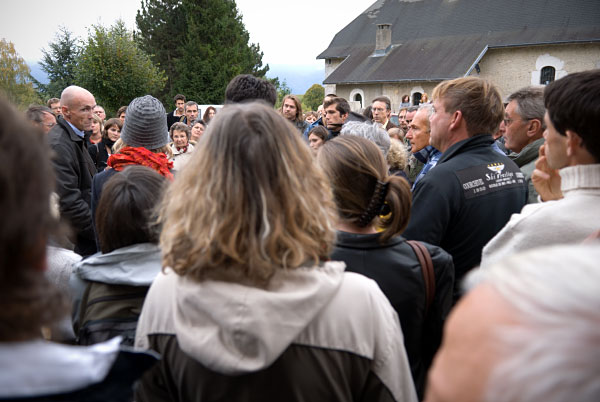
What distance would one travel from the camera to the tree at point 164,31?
130 ft

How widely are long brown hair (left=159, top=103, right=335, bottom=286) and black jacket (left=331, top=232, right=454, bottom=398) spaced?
19.5 inches

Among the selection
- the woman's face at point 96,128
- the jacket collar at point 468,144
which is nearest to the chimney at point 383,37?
the woman's face at point 96,128

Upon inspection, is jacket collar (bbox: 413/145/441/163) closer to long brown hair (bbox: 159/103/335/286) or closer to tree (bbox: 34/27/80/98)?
long brown hair (bbox: 159/103/335/286)

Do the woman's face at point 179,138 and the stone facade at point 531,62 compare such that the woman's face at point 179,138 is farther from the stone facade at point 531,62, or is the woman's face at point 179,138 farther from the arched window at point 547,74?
the arched window at point 547,74

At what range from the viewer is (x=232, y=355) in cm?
128

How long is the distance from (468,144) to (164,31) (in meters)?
41.6

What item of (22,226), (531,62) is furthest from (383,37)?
(22,226)

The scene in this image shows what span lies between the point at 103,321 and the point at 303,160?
1.09 m

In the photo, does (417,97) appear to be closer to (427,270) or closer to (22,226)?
(427,270)

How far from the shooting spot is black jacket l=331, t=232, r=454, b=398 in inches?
76.2

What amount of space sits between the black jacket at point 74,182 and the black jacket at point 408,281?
2.96m

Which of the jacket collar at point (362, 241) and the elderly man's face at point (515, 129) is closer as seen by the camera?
the jacket collar at point (362, 241)

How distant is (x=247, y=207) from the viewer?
1.40m

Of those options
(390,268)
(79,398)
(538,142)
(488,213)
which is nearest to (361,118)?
(538,142)
